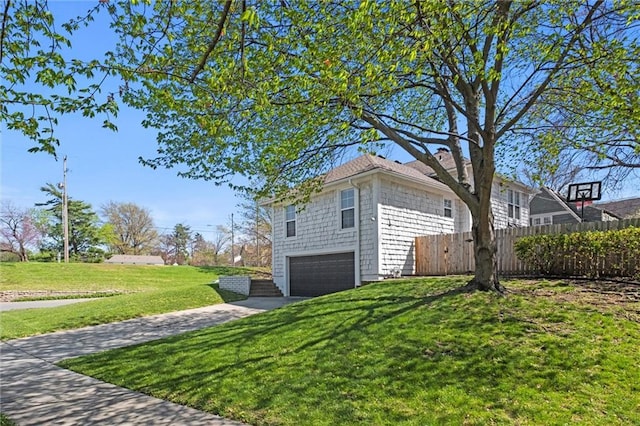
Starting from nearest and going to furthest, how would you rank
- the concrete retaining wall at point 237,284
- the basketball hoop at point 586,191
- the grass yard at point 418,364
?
the grass yard at point 418,364
the basketball hoop at point 586,191
the concrete retaining wall at point 237,284

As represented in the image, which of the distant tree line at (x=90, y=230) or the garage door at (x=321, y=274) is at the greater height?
the distant tree line at (x=90, y=230)

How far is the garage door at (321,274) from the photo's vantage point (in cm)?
1505

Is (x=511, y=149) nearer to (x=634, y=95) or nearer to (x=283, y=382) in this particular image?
(x=634, y=95)

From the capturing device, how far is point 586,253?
10148mm

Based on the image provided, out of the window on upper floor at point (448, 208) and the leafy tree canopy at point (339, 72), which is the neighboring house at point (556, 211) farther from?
the leafy tree canopy at point (339, 72)

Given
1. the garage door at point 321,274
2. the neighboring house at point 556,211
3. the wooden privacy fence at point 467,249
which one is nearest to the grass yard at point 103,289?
the garage door at point 321,274

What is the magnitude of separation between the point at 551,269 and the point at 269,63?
926cm

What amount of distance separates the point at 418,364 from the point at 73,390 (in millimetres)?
4936

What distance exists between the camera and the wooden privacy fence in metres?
11.3

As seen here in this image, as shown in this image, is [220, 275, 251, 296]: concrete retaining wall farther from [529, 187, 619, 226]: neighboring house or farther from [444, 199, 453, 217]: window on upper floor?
[529, 187, 619, 226]: neighboring house

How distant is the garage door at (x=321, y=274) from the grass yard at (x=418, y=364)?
19.7ft

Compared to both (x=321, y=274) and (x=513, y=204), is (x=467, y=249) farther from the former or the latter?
(x=513, y=204)

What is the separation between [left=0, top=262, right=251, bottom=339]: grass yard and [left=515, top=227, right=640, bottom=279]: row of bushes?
1129 centimetres

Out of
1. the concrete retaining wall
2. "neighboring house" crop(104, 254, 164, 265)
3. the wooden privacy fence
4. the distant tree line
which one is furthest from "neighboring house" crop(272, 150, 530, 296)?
"neighboring house" crop(104, 254, 164, 265)
